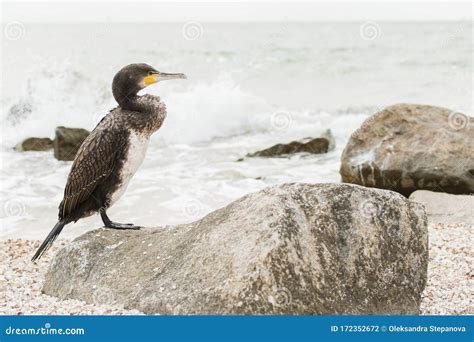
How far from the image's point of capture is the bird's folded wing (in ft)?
13.5

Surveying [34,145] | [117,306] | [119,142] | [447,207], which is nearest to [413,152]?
[447,207]

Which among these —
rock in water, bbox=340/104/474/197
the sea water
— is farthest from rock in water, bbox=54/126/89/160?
rock in water, bbox=340/104/474/197

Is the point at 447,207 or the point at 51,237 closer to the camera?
the point at 51,237

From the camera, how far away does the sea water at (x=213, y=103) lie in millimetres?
8594

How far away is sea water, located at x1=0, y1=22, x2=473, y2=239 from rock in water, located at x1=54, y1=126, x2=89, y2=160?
21 centimetres

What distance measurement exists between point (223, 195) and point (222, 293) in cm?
531

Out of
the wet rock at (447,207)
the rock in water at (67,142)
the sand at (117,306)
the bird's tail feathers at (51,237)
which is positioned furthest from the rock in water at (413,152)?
the rock in water at (67,142)

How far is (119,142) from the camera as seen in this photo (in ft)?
13.4

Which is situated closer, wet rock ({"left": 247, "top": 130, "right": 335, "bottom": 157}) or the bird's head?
the bird's head

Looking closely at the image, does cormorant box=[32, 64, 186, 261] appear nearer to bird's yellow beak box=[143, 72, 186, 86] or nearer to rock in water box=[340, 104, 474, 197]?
bird's yellow beak box=[143, 72, 186, 86]

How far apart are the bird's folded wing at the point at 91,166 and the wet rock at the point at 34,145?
807 cm

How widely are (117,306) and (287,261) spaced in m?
1.05

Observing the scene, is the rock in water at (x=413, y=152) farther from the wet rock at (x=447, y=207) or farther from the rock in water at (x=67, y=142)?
the rock in water at (x=67, y=142)

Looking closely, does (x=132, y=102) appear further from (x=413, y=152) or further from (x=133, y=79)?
(x=413, y=152)
